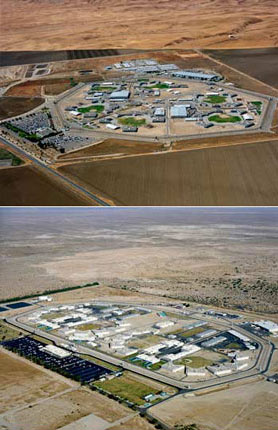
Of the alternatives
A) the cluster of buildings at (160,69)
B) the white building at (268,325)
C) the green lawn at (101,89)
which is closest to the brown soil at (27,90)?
the green lawn at (101,89)

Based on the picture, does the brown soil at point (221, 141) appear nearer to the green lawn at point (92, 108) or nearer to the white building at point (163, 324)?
the green lawn at point (92, 108)

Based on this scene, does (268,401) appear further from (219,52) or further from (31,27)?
(31,27)

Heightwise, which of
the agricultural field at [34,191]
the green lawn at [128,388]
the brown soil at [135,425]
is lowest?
the green lawn at [128,388]

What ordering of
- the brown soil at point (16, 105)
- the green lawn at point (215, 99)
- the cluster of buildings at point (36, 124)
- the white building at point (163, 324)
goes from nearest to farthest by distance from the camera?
the white building at point (163, 324), the cluster of buildings at point (36, 124), the brown soil at point (16, 105), the green lawn at point (215, 99)

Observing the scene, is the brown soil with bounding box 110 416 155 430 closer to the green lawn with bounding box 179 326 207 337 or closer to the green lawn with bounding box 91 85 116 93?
the green lawn with bounding box 179 326 207 337

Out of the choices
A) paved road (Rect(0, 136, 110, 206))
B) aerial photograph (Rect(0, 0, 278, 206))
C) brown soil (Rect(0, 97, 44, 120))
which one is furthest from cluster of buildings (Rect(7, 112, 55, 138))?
paved road (Rect(0, 136, 110, 206))

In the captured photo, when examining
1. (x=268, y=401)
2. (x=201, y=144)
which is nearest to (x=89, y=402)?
(x=268, y=401)
